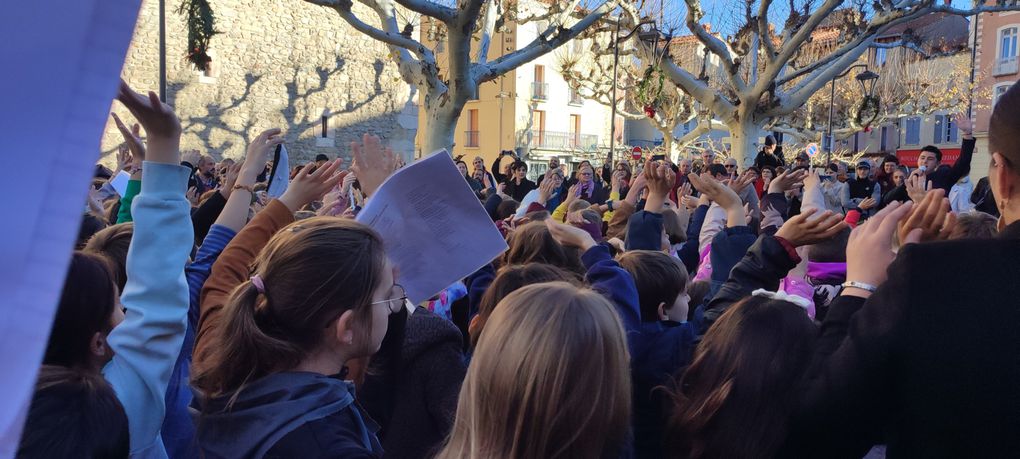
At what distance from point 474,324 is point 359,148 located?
32.1 inches

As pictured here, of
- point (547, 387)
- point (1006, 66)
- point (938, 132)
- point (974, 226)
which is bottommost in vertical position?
point (547, 387)

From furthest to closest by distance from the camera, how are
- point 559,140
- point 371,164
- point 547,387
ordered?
point 559,140, point 371,164, point 547,387

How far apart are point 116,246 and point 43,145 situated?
238 centimetres

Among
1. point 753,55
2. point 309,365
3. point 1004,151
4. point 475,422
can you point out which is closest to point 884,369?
point 1004,151

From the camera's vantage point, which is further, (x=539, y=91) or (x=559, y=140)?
(x=559, y=140)

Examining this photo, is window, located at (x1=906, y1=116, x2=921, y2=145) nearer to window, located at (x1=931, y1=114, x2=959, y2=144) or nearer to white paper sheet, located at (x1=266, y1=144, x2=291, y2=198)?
window, located at (x1=931, y1=114, x2=959, y2=144)

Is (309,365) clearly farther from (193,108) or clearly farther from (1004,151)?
(193,108)

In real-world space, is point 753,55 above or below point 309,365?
above

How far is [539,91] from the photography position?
42781 millimetres

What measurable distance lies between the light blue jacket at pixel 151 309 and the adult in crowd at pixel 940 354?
1.44m

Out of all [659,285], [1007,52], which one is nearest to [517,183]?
[659,285]

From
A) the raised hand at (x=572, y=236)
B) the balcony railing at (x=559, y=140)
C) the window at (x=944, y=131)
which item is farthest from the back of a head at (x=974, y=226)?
the window at (x=944, y=131)

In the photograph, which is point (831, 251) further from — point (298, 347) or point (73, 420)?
point (73, 420)

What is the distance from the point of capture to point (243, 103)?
19938mm
